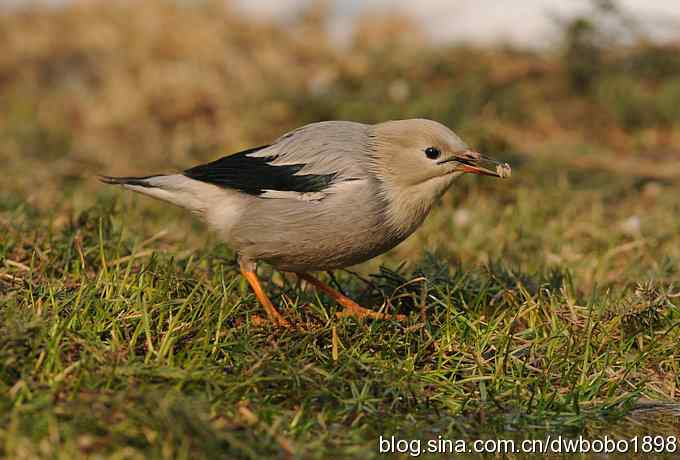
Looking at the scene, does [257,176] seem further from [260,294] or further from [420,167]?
[420,167]

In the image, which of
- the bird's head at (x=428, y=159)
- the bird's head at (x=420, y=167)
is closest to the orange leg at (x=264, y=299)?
the bird's head at (x=420, y=167)

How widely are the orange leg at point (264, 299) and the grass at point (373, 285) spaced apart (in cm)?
7

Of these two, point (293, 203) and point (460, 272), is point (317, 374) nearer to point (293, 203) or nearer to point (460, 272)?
point (293, 203)

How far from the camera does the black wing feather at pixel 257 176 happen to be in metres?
3.95

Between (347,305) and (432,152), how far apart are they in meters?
0.85

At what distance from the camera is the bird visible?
3867 mm

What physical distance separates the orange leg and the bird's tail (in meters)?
0.40

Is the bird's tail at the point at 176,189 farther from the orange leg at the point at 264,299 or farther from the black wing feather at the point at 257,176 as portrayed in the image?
the orange leg at the point at 264,299

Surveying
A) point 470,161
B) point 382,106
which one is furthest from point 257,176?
point 382,106

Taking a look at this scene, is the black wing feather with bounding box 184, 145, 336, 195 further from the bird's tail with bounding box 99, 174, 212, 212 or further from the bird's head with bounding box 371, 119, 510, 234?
the bird's head with bounding box 371, 119, 510, 234

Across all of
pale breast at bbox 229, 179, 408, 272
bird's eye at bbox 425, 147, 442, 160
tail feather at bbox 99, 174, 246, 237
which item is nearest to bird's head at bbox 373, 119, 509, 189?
bird's eye at bbox 425, 147, 442, 160

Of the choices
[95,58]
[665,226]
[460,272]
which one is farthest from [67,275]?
[95,58]

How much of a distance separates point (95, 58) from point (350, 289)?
25.8 feet

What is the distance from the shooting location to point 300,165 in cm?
401
